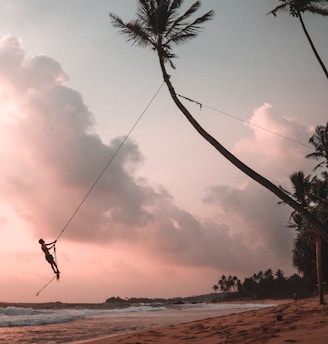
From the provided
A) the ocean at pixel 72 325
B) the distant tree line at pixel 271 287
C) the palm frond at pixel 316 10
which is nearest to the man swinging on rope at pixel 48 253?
the ocean at pixel 72 325

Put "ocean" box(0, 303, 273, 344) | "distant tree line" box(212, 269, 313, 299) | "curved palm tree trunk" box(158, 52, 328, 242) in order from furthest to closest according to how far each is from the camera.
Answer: "distant tree line" box(212, 269, 313, 299) < "ocean" box(0, 303, 273, 344) < "curved palm tree trunk" box(158, 52, 328, 242)

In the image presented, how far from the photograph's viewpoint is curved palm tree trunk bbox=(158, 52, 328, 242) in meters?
7.10

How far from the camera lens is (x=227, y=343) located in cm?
832

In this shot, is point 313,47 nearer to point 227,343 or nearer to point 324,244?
point 227,343

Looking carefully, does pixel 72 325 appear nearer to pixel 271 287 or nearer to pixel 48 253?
pixel 48 253

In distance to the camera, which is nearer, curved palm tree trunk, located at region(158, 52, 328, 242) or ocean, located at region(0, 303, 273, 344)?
curved palm tree trunk, located at region(158, 52, 328, 242)

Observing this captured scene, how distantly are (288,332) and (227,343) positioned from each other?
135 cm

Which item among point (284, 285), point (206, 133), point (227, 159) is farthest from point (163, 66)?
point (284, 285)

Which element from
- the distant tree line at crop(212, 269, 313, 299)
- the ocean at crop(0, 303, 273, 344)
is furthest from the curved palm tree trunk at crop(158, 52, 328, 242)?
the distant tree line at crop(212, 269, 313, 299)

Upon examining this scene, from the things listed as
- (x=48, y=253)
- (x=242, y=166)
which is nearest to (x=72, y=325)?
(x=48, y=253)

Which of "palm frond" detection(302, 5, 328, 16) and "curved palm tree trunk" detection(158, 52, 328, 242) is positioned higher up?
"palm frond" detection(302, 5, 328, 16)

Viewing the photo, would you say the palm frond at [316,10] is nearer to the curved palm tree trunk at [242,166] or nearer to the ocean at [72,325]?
the curved palm tree trunk at [242,166]

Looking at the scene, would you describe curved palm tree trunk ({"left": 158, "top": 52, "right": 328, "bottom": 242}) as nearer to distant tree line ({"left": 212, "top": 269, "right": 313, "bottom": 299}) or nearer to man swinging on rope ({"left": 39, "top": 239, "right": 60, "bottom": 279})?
man swinging on rope ({"left": 39, "top": 239, "right": 60, "bottom": 279})

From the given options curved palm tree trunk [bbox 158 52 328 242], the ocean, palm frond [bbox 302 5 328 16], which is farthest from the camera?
the ocean
